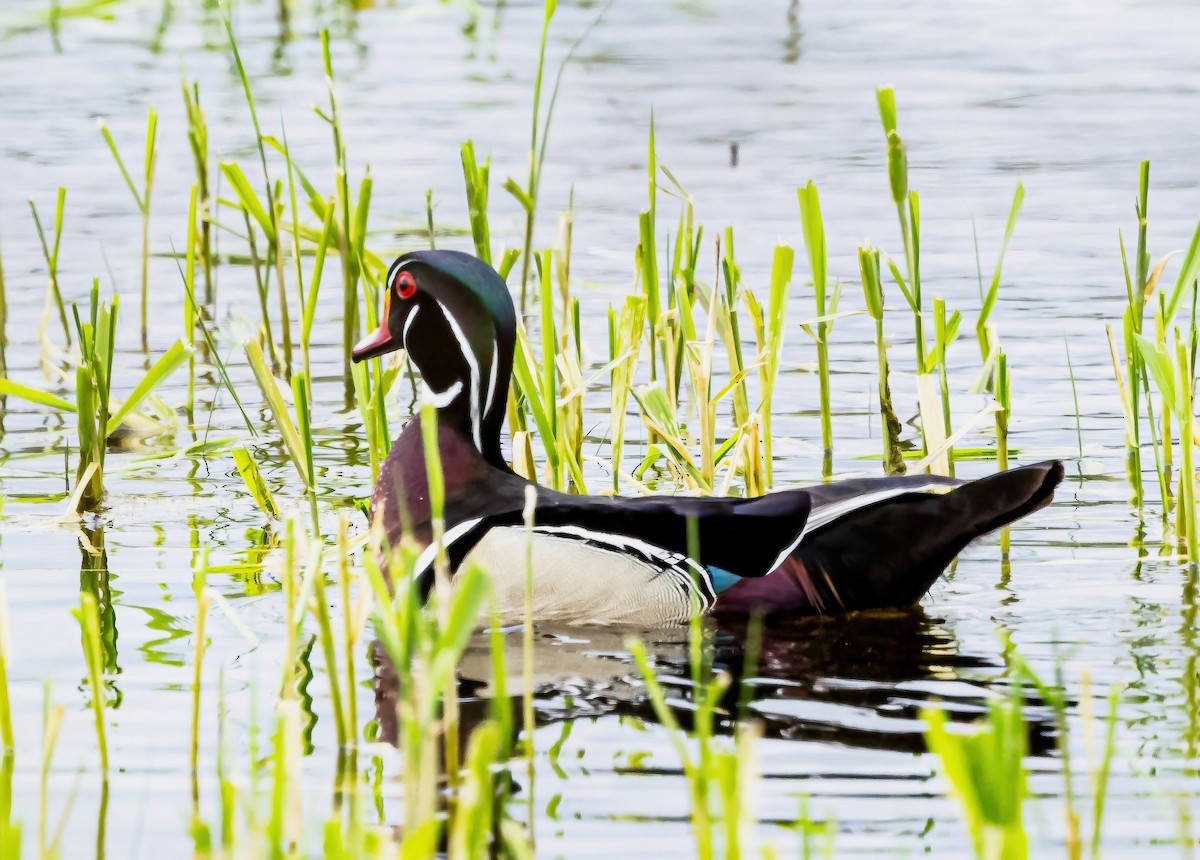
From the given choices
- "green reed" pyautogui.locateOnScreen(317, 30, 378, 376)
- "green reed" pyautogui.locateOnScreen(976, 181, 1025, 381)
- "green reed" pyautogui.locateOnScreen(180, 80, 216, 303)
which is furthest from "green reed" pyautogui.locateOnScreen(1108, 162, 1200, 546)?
"green reed" pyautogui.locateOnScreen(180, 80, 216, 303)

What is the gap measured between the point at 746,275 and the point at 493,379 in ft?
13.2

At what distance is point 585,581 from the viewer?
19.0ft

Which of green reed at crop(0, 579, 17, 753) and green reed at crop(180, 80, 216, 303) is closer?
green reed at crop(0, 579, 17, 753)

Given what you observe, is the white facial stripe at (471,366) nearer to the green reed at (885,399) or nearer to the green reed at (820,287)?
the green reed at (820,287)

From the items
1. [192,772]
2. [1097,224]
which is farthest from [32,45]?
[192,772]

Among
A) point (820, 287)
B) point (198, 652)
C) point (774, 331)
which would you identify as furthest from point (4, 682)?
point (820, 287)

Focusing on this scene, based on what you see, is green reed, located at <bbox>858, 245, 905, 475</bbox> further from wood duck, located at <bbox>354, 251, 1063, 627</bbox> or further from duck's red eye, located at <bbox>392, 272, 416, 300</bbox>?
duck's red eye, located at <bbox>392, 272, 416, 300</bbox>

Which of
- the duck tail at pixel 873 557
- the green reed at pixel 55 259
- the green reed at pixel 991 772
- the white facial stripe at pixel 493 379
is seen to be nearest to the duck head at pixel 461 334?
the white facial stripe at pixel 493 379

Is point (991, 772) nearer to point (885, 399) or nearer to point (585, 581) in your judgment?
point (585, 581)

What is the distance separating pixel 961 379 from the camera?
8.57 meters

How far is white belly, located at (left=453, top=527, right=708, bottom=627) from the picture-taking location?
577cm

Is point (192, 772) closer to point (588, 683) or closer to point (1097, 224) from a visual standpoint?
point (588, 683)

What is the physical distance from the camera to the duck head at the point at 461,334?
6.24 meters

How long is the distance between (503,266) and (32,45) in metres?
11.8
